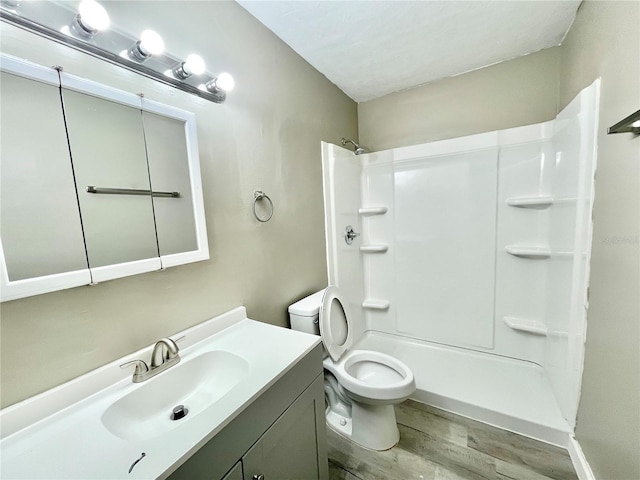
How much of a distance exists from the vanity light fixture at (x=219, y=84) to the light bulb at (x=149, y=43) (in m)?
0.22

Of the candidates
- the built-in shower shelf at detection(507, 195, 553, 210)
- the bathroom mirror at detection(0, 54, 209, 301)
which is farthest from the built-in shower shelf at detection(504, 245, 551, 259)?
the bathroom mirror at detection(0, 54, 209, 301)

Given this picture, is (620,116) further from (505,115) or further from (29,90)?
(29,90)

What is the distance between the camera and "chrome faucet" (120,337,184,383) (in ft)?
2.89

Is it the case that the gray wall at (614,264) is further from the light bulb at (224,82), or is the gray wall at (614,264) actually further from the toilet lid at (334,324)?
the light bulb at (224,82)

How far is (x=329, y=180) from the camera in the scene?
6.56 ft

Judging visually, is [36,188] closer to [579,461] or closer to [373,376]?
[373,376]

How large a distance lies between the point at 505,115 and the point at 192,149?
2.23m

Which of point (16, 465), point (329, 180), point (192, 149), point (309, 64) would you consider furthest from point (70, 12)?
point (329, 180)

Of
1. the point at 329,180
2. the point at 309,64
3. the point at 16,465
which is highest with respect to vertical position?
the point at 309,64

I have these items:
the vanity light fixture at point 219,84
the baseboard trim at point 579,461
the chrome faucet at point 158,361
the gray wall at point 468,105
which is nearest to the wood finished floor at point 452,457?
the baseboard trim at point 579,461

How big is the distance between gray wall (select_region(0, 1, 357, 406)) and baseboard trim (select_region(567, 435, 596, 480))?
1.64m

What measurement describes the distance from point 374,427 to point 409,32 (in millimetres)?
2366

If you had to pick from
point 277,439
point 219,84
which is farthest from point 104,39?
point 277,439

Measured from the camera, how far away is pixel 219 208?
1.21 meters
